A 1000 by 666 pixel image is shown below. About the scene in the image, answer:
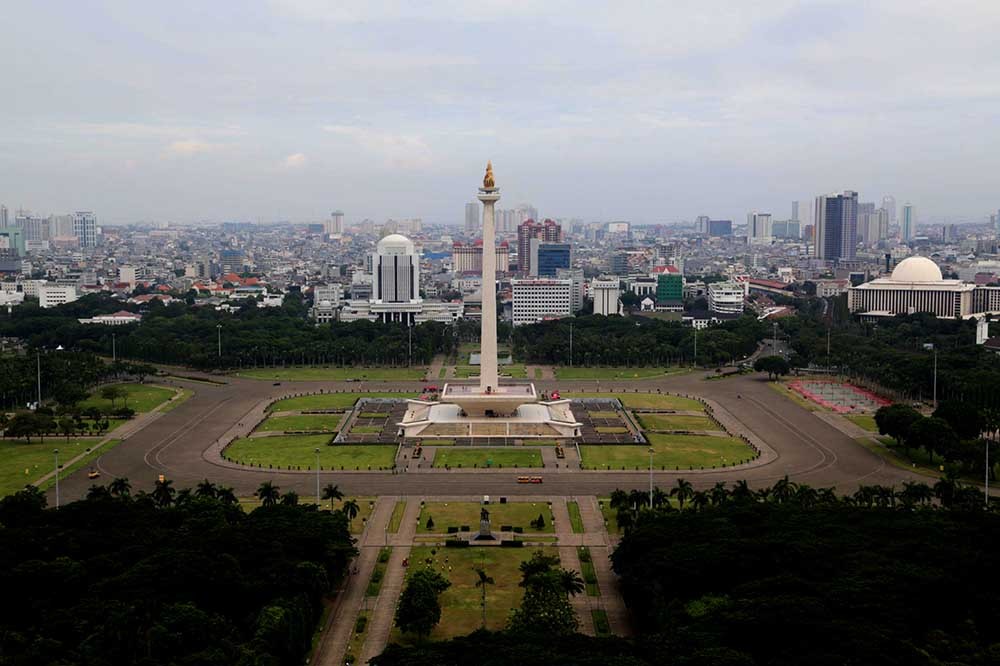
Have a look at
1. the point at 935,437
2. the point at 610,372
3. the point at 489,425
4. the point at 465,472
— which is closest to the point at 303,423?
the point at 489,425

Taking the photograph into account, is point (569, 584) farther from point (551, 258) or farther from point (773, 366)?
point (551, 258)

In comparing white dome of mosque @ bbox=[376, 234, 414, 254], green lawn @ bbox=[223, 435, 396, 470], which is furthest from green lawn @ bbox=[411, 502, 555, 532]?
white dome of mosque @ bbox=[376, 234, 414, 254]

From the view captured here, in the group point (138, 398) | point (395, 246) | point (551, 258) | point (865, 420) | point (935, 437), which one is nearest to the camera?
point (935, 437)

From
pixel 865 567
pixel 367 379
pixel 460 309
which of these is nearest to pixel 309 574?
pixel 865 567

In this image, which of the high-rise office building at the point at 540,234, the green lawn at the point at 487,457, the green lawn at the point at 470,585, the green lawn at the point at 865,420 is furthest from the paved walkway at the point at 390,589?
the high-rise office building at the point at 540,234

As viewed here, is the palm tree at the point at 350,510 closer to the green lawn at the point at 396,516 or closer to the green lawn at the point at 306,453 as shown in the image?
the green lawn at the point at 396,516

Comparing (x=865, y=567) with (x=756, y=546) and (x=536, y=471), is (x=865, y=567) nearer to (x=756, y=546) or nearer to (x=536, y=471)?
(x=756, y=546)
